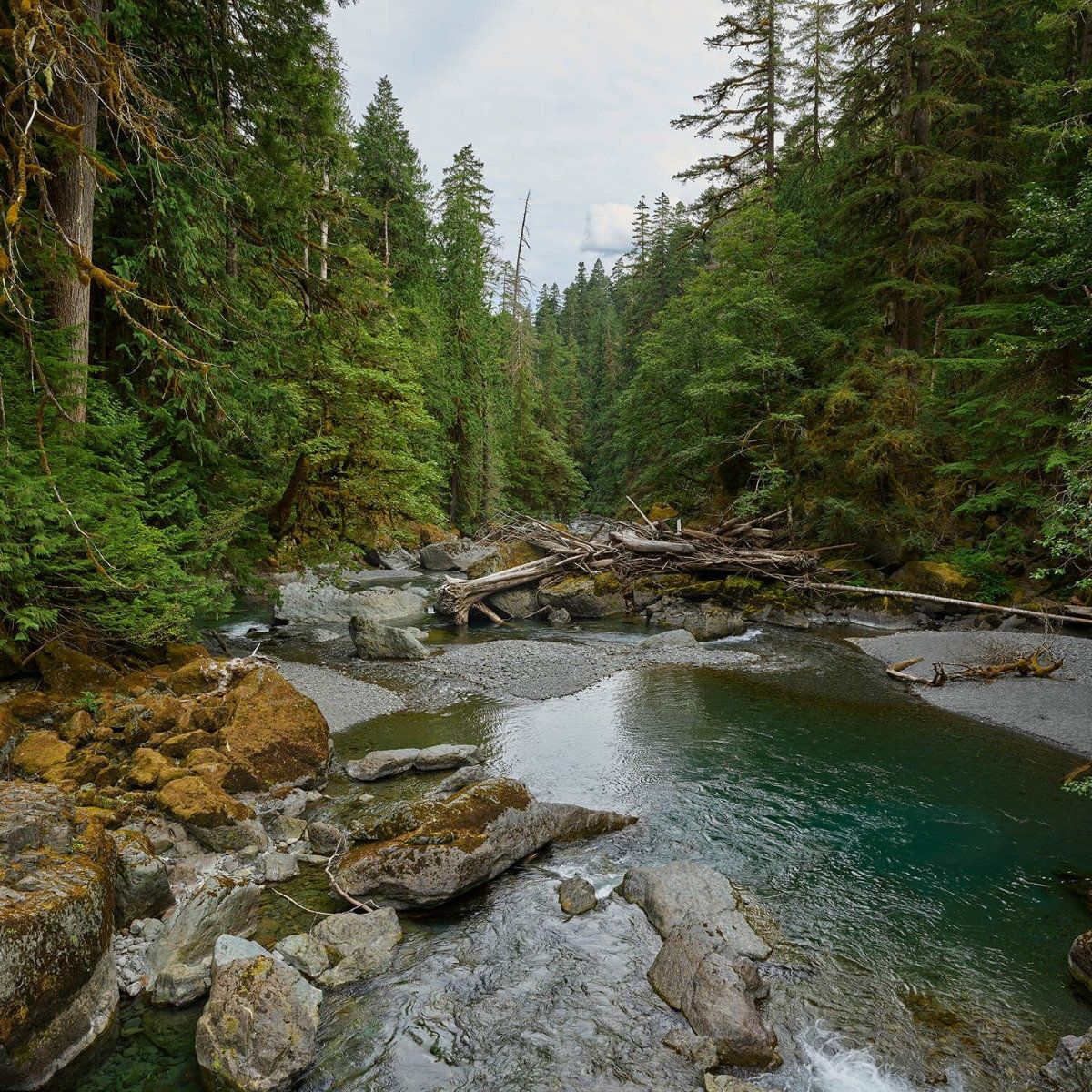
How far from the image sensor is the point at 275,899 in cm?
516

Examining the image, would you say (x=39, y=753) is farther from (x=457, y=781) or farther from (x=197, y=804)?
(x=457, y=781)

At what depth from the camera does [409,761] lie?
25.7 ft

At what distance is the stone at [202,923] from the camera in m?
4.27

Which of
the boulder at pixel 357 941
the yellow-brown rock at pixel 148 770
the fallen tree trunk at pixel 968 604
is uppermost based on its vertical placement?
the fallen tree trunk at pixel 968 604

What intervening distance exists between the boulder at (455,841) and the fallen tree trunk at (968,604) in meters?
9.60

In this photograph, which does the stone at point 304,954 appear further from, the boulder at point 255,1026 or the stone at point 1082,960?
the stone at point 1082,960

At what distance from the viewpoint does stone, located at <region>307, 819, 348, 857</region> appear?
233 inches

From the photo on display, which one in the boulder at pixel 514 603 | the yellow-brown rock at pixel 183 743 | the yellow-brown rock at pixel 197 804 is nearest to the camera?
the yellow-brown rock at pixel 197 804

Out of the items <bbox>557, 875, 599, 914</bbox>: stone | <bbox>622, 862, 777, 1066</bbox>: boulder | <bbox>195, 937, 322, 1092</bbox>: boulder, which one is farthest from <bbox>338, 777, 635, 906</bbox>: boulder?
<bbox>195, 937, 322, 1092</bbox>: boulder

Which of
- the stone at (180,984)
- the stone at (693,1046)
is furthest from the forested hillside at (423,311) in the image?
the stone at (693,1046)

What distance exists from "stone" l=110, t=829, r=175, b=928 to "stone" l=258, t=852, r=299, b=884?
2.49ft

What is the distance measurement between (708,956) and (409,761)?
4567 millimetres

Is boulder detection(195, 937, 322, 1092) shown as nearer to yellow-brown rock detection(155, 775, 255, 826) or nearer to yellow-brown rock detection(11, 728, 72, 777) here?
yellow-brown rock detection(155, 775, 255, 826)

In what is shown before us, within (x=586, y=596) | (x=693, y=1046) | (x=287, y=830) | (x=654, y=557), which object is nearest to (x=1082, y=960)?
(x=693, y=1046)
